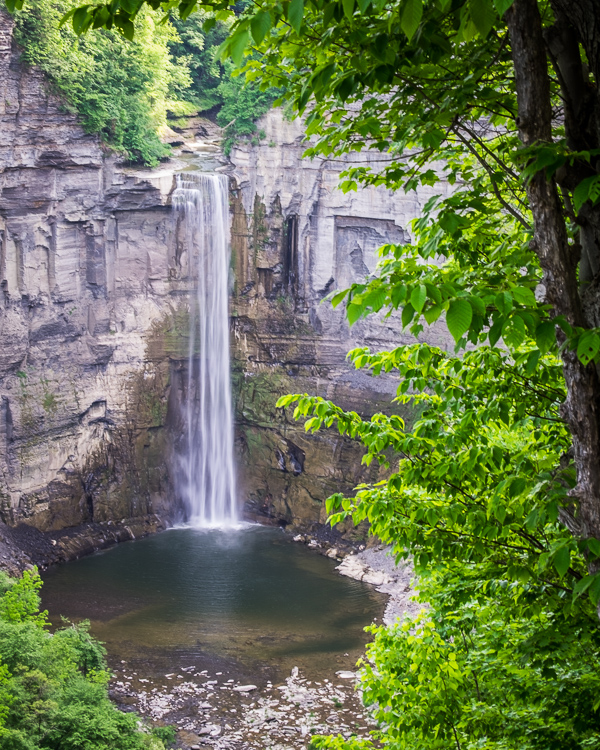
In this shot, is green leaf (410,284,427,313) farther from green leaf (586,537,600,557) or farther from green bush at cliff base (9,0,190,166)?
green bush at cliff base (9,0,190,166)

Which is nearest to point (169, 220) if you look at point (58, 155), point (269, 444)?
point (58, 155)

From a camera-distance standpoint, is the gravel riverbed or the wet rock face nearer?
the gravel riverbed

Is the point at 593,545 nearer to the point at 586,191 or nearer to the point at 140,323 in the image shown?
the point at 586,191

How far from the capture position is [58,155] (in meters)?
28.3

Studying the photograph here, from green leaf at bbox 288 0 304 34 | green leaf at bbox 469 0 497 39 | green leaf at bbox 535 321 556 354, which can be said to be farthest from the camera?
green leaf at bbox 535 321 556 354

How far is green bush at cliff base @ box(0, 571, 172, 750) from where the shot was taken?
14.3 metres

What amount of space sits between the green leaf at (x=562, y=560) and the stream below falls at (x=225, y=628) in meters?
14.6

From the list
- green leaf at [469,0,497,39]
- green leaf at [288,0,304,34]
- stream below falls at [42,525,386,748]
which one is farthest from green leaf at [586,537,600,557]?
stream below falls at [42,525,386,748]

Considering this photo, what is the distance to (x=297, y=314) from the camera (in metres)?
33.8

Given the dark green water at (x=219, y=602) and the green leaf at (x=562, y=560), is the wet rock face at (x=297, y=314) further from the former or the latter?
the green leaf at (x=562, y=560)

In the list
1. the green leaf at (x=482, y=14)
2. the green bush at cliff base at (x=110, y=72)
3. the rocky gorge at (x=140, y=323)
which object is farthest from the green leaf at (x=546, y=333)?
the green bush at cliff base at (x=110, y=72)

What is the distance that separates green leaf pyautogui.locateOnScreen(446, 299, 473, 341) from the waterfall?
97.7 ft

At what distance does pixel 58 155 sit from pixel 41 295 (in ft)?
17.2

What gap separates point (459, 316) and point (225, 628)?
2075 cm
